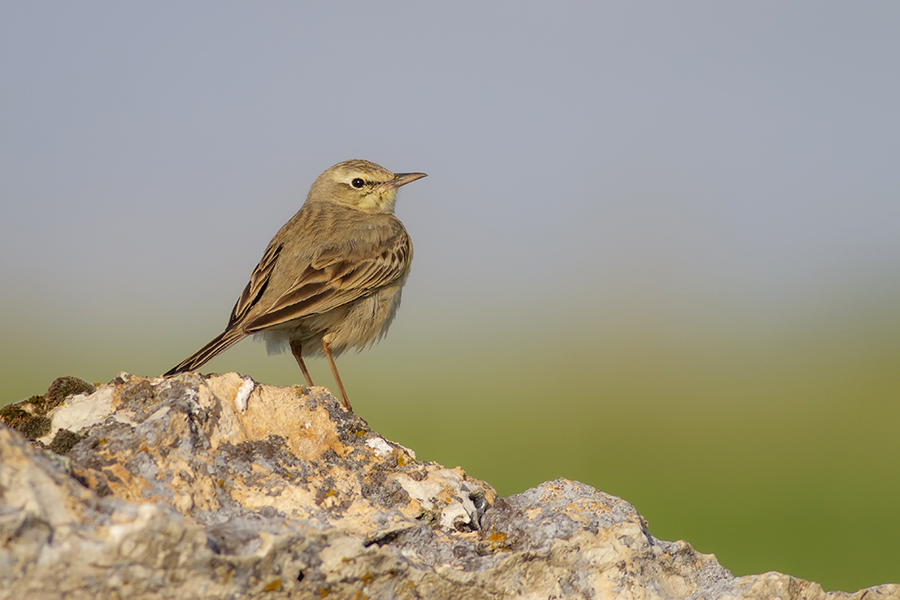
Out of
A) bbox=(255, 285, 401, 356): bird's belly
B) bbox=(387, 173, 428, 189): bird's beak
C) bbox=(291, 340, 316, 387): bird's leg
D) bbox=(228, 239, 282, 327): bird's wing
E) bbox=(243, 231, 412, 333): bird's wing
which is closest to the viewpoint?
bbox=(243, 231, 412, 333): bird's wing

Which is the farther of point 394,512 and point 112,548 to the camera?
point 394,512

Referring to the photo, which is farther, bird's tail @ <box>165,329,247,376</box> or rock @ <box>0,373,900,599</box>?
bird's tail @ <box>165,329,247,376</box>

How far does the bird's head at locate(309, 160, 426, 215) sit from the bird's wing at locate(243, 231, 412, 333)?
1174 millimetres

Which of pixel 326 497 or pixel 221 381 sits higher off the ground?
pixel 221 381

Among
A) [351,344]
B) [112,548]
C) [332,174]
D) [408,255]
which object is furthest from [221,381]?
[332,174]

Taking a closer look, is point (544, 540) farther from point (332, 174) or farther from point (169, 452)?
point (332, 174)

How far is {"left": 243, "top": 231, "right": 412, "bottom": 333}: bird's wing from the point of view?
664 centimetres

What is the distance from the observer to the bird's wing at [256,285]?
6.91 meters

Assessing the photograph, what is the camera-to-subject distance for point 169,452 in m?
3.15

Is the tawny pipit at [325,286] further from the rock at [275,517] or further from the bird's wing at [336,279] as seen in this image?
the rock at [275,517]

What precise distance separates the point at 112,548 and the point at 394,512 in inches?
55.4

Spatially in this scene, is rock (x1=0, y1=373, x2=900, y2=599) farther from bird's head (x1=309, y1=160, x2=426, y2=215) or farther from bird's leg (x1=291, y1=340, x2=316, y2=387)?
bird's head (x1=309, y1=160, x2=426, y2=215)

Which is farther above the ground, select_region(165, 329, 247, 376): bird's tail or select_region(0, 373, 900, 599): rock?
select_region(165, 329, 247, 376): bird's tail

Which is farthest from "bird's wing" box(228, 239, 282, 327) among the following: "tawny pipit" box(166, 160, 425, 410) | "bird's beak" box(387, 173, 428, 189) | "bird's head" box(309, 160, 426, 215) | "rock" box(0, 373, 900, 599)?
"rock" box(0, 373, 900, 599)
